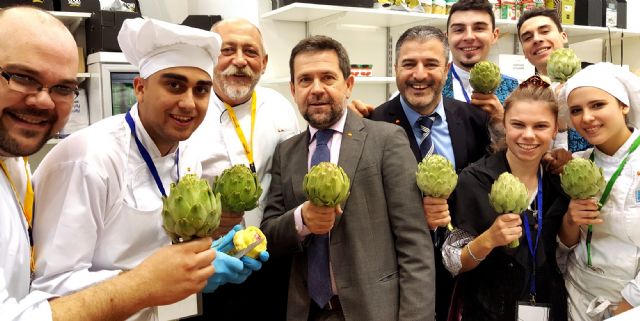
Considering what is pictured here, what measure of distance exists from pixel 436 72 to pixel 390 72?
8.48 feet

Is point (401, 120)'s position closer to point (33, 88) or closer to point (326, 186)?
point (326, 186)

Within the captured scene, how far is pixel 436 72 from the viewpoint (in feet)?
8.29

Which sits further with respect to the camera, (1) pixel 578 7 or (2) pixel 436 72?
(1) pixel 578 7

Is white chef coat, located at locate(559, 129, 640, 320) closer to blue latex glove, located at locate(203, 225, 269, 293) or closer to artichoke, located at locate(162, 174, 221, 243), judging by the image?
blue latex glove, located at locate(203, 225, 269, 293)

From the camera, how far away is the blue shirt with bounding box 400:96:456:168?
2557mm

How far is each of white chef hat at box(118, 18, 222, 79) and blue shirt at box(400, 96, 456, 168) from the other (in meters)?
1.08

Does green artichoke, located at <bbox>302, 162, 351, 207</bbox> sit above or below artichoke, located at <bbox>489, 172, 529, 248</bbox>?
above

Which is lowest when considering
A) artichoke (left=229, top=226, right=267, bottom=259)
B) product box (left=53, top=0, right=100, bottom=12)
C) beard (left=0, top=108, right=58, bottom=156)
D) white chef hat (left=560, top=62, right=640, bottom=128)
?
artichoke (left=229, top=226, right=267, bottom=259)

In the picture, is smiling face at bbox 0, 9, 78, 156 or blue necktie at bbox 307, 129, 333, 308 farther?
blue necktie at bbox 307, 129, 333, 308

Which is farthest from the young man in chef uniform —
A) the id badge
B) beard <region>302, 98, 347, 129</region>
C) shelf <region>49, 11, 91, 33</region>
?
shelf <region>49, 11, 91, 33</region>

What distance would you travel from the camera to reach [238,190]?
1.83 meters

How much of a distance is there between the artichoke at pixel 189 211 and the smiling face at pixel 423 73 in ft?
4.50

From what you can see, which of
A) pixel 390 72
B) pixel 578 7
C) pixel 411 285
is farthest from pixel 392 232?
pixel 578 7

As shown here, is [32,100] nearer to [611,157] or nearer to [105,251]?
[105,251]
